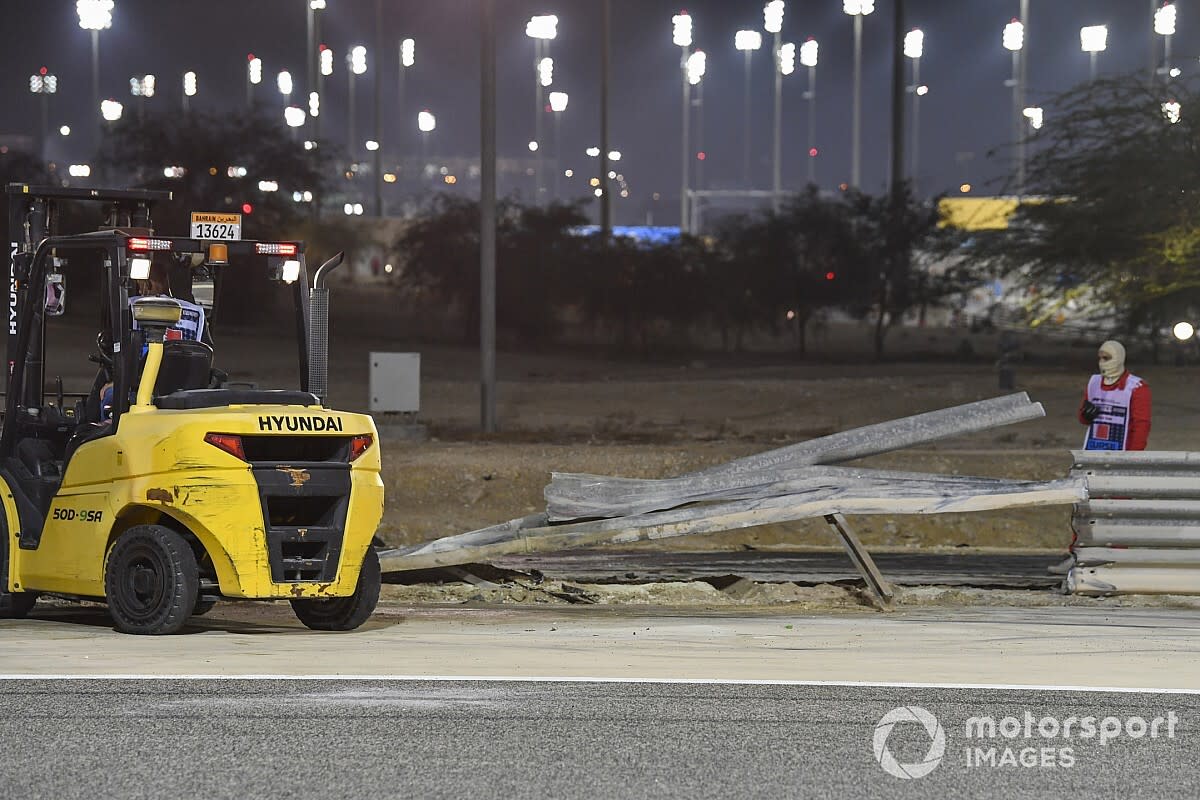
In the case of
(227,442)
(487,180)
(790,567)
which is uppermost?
(487,180)

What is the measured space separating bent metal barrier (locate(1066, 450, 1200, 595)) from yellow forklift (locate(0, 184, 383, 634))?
5.10 meters

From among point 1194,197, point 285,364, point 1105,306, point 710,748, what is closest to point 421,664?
point 710,748

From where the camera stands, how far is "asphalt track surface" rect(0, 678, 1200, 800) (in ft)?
20.9

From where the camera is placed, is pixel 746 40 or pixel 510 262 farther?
pixel 746 40

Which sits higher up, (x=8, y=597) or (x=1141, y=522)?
(x=1141, y=522)

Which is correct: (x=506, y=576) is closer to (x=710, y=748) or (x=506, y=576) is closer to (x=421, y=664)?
(x=421, y=664)

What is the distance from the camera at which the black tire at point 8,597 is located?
35.0 feet

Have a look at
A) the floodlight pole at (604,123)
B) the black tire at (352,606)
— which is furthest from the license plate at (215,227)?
the floodlight pole at (604,123)

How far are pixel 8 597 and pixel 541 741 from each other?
5.14 meters

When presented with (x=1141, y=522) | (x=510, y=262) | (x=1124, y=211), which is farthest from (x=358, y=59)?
(x=1141, y=522)

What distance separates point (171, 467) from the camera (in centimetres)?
952

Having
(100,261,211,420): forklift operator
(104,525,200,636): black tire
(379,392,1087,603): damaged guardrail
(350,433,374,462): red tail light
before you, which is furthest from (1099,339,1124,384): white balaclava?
(104,525,200,636): black tire

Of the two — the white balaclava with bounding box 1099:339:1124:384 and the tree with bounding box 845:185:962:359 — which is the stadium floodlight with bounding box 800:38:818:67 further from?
the white balaclava with bounding box 1099:339:1124:384

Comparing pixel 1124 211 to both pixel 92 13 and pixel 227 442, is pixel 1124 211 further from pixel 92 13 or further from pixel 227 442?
pixel 92 13
